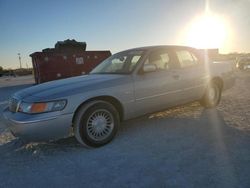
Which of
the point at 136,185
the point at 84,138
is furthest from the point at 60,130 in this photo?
the point at 136,185

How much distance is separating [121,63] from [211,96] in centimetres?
246

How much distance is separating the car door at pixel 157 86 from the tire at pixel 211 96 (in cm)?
112

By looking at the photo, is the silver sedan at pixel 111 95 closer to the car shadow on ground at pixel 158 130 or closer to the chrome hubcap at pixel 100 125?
the chrome hubcap at pixel 100 125

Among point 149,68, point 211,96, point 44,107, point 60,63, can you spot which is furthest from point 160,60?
point 60,63

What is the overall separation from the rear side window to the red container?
1208cm

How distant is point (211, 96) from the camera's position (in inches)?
248

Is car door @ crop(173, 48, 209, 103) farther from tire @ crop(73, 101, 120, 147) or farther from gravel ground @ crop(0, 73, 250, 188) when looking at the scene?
tire @ crop(73, 101, 120, 147)

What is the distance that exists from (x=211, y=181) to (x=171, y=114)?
3187 millimetres

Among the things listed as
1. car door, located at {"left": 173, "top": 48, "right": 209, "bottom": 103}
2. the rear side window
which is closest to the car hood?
car door, located at {"left": 173, "top": 48, "right": 209, "bottom": 103}

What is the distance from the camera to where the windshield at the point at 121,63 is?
16.4ft

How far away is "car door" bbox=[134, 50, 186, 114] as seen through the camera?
475 centimetres

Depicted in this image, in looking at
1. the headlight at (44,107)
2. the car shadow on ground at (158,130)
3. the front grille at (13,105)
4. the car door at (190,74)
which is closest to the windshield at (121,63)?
the car door at (190,74)

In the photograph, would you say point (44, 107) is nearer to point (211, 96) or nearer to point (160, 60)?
point (160, 60)

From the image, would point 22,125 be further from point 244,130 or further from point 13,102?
point 244,130
